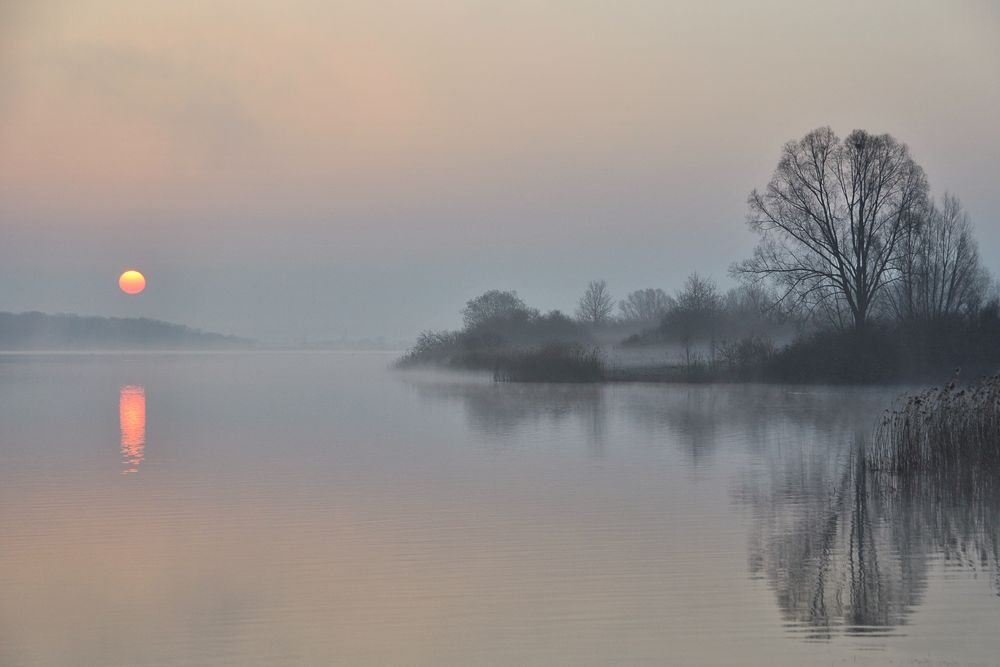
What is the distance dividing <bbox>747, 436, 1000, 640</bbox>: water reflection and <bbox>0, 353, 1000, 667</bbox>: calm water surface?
0.04 m

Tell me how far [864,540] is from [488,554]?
12.3ft

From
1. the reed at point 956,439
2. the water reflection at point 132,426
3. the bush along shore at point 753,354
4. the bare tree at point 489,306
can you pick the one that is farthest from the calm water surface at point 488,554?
the bare tree at point 489,306

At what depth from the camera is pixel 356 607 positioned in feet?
25.4

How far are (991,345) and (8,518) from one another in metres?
32.0

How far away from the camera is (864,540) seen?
1007 centimetres

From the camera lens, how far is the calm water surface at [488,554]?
6.83m

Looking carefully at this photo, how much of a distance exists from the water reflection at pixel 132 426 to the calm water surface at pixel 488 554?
26cm

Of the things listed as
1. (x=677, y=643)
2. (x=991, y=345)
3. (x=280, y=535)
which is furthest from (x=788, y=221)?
(x=677, y=643)

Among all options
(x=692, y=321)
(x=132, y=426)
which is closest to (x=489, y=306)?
(x=692, y=321)

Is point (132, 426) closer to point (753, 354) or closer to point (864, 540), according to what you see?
point (864, 540)

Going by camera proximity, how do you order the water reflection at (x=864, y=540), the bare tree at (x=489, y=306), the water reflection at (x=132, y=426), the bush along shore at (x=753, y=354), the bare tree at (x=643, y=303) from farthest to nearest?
the bare tree at (x=643, y=303) < the bare tree at (x=489, y=306) < the bush along shore at (x=753, y=354) < the water reflection at (x=132, y=426) < the water reflection at (x=864, y=540)

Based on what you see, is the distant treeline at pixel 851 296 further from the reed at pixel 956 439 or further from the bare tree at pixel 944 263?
the reed at pixel 956 439

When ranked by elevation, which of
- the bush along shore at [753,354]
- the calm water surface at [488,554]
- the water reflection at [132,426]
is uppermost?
the bush along shore at [753,354]

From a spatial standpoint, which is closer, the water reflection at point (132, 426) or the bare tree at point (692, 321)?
the water reflection at point (132, 426)
